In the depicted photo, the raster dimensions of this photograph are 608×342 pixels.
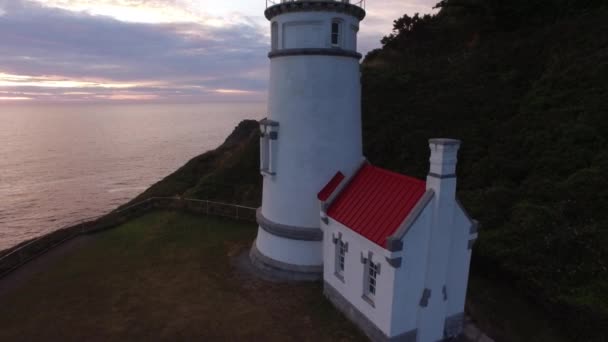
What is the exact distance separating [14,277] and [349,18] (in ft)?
55.4

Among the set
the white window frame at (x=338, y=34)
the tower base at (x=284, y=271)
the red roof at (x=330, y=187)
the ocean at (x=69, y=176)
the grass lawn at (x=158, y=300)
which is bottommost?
the ocean at (x=69, y=176)

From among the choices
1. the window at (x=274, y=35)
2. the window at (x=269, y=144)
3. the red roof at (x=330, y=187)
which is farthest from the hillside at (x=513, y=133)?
the window at (x=274, y=35)

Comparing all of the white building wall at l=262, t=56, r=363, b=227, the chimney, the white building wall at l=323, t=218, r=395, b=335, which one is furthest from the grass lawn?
the chimney

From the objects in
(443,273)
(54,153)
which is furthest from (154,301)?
(54,153)

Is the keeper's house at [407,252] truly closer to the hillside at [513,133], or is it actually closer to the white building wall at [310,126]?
the white building wall at [310,126]

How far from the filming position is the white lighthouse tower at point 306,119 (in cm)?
1301

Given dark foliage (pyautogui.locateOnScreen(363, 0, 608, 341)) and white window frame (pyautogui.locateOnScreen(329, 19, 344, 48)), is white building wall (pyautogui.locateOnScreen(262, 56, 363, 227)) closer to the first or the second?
white window frame (pyautogui.locateOnScreen(329, 19, 344, 48))

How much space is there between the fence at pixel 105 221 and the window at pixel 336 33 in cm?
1132

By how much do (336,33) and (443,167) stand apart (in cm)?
674

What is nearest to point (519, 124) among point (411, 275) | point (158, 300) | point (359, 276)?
point (359, 276)

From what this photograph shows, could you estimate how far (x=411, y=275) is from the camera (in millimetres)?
9852

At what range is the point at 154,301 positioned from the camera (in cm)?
1318

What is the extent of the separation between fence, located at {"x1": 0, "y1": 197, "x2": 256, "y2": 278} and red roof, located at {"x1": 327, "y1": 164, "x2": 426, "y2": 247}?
9.85m

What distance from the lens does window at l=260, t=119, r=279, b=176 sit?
1415 centimetres
